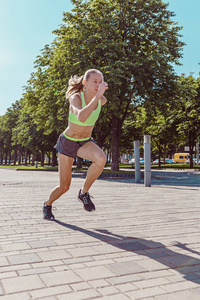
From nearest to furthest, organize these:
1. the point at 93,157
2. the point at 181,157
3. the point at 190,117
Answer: the point at 93,157 < the point at 190,117 < the point at 181,157

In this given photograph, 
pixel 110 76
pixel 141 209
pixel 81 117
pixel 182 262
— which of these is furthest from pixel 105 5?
pixel 182 262

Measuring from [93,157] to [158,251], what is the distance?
1.45 m

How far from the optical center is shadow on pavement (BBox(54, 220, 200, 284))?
2.89 meters

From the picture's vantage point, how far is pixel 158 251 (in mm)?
3463

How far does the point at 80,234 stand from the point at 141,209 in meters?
2.48

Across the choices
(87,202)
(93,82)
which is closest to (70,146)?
(87,202)

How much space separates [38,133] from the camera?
37.0m

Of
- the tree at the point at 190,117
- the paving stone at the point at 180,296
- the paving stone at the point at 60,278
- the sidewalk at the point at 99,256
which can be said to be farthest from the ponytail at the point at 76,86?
the tree at the point at 190,117

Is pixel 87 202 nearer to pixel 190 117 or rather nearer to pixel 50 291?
pixel 50 291

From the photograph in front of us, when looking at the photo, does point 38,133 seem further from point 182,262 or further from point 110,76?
point 182,262

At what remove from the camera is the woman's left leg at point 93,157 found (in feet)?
14.1

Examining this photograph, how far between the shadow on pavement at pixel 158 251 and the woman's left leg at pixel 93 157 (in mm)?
723

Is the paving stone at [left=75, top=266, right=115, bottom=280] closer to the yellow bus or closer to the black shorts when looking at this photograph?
the black shorts

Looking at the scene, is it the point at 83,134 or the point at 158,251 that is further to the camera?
the point at 83,134
